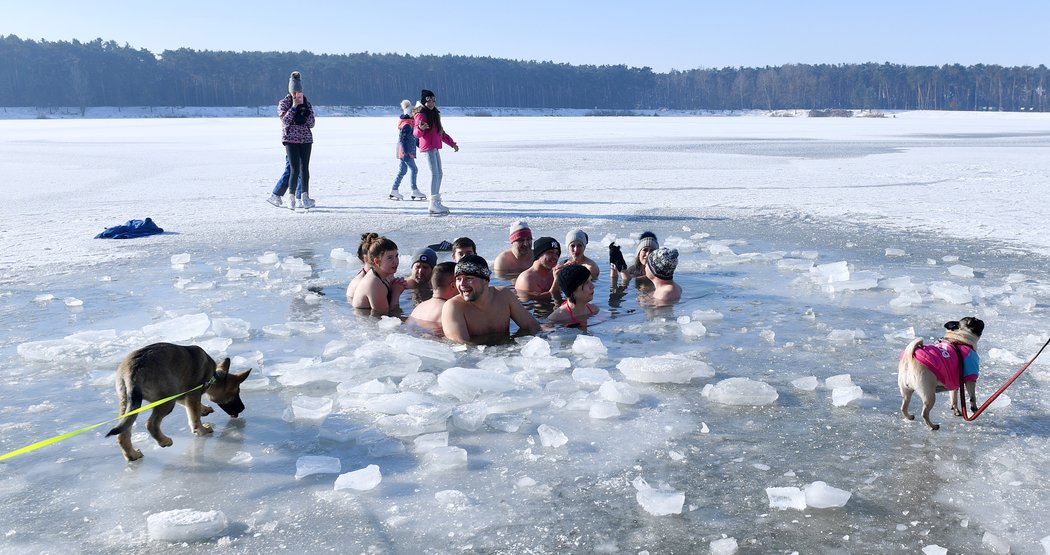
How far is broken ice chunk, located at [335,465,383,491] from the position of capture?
277 cm

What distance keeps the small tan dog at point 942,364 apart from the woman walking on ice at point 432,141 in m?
7.52

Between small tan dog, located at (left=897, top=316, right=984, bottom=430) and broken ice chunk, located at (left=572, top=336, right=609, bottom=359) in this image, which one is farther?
broken ice chunk, located at (left=572, top=336, right=609, bottom=359)

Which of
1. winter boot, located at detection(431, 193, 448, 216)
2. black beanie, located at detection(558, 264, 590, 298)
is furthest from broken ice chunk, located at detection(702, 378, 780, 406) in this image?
winter boot, located at detection(431, 193, 448, 216)

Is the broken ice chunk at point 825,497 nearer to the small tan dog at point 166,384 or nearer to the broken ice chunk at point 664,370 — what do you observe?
the broken ice chunk at point 664,370

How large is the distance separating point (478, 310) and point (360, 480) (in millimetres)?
2216

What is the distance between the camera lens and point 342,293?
6.25 metres

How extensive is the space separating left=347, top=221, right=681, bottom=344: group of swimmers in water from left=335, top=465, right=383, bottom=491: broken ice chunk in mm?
2045

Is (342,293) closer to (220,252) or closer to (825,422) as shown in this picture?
(220,252)

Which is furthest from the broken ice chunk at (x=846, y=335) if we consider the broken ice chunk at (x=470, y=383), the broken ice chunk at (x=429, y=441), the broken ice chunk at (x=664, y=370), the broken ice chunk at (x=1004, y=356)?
the broken ice chunk at (x=429, y=441)

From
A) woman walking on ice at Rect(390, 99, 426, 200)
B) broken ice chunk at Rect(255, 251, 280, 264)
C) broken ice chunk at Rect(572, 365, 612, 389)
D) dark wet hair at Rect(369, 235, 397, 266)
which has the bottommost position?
broken ice chunk at Rect(572, 365, 612, 389)

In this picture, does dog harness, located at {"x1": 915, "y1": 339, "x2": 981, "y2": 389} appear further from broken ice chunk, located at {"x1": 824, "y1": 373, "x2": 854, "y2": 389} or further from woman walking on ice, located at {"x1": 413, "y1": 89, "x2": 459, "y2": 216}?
woman walking on ice, located at {"x1": 413, "y1": 89, "x2": 459, "y2": 216}

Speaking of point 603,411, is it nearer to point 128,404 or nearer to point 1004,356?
point 128,404

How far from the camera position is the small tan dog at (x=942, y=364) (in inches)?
119

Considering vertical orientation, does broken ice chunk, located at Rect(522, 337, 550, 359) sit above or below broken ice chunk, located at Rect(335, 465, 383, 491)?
above
